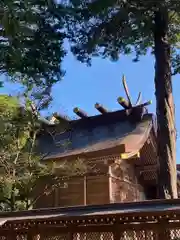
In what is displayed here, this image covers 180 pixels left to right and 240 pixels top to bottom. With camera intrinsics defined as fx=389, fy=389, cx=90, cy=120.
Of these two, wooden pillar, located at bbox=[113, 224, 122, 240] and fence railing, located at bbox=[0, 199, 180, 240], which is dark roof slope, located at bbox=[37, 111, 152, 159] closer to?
fence railing, located at bbox=[0, 199, 180, 240]

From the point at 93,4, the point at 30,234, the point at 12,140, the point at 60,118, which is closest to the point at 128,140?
the point at 60,118

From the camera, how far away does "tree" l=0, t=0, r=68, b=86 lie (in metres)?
6.03

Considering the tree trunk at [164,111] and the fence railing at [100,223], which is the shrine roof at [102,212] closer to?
the fence railing at [100,223]

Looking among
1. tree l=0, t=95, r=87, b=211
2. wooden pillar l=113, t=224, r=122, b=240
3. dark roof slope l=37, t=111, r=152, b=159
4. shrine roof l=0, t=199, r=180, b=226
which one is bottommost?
wooden pillar l=113, t=224, r=122, b=240

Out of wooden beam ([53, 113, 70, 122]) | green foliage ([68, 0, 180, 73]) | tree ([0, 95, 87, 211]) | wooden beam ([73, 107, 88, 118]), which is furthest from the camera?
wooden beam ([73, 107, 88, 118])

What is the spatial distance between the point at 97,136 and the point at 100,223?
8.50 m

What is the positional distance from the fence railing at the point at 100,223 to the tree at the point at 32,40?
285 cm

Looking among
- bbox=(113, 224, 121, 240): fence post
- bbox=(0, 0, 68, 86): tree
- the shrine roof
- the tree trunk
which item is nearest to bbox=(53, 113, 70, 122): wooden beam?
the tree trunk

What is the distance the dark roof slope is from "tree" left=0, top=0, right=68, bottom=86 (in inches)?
216

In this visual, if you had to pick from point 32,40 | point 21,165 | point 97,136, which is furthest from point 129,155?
point 32,40

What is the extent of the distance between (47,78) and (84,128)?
31.0 ft

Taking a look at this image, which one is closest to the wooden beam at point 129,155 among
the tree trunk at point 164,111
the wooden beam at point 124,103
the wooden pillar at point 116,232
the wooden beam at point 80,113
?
the tree trunk at point 164,111

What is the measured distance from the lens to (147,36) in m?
12.0

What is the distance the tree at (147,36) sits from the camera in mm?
9969
